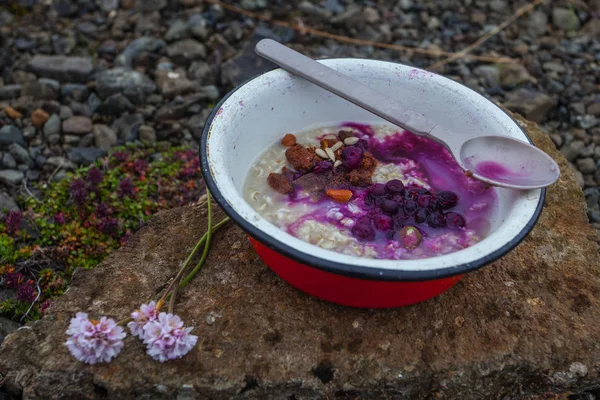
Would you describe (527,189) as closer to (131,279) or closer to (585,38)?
(131,279)

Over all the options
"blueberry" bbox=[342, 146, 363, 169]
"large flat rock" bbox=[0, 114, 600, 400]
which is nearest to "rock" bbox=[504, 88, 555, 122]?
"large flat rock" bbox=[0, 114, 600, 400]

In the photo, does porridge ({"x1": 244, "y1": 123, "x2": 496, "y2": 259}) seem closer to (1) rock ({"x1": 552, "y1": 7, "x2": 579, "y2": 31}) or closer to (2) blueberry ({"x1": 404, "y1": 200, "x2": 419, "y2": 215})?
(2) blueberry ({"x1": 404, "y1": 200, "x2": 419, "y2": 215})

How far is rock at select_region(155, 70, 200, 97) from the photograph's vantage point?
4.25 meters

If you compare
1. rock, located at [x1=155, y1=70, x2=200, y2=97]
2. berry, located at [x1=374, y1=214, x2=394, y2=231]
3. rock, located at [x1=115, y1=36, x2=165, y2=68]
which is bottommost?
rock, located at [x1=115, y1=36, x2=165, y2=68]

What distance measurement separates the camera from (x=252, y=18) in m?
5.12

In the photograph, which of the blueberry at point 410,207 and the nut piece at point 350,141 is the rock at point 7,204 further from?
the blueberry at point 410,207

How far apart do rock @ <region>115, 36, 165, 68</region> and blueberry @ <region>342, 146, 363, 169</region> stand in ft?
8.45

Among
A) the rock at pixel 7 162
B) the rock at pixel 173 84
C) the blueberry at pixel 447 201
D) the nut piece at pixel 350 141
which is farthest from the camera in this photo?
the rock at pixel 173 84

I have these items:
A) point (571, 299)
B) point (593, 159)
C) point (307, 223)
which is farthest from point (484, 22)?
point (307, 223)

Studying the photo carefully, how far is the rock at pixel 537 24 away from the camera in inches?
210

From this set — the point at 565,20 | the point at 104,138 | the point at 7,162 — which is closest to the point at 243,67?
the point at 104,138

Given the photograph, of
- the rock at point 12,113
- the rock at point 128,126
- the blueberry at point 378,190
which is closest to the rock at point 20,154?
the rock at point 12,113

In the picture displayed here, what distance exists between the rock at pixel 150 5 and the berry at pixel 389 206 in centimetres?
352

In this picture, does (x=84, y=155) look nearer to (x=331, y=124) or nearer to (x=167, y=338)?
(x=331, y=124)
